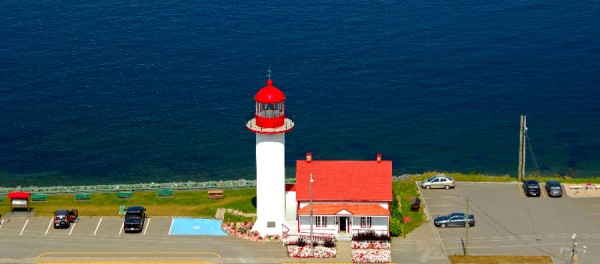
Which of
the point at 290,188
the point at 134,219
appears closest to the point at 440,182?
the point at 290,188

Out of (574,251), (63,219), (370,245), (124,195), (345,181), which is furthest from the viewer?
(124,195)

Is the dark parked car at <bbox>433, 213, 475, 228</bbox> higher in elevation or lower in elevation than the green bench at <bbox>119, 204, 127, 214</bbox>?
lower

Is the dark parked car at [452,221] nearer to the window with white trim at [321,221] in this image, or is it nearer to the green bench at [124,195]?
the window with white trim at [321,221]

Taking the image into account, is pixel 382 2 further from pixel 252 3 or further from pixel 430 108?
pixel 430 108

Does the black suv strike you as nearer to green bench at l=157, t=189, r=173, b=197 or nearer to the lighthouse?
green bench at l=157, t=189, r=173, b=197

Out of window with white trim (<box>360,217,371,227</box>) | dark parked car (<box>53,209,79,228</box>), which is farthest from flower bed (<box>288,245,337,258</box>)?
dark parked car (<box>53,209,79,228</box>)

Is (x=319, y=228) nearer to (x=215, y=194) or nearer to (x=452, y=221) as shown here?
(x=452, y=221)

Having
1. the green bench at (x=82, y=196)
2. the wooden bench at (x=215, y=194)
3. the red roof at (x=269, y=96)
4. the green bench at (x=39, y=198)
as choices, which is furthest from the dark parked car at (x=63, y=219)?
the red roof at (x=269, y=96)
